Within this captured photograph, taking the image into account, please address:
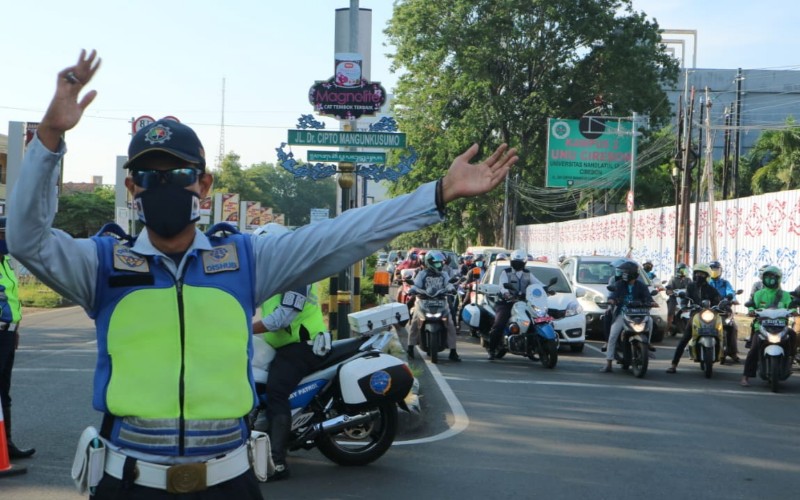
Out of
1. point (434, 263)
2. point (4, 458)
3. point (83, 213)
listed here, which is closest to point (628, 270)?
point (434, 263)

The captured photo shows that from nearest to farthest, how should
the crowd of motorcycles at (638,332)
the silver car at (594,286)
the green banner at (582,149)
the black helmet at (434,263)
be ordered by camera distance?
the crowd of motorcycles at (638,332) < the black helmet at (434,263) < the silver car at (594,286) < the green banner at (582,149)

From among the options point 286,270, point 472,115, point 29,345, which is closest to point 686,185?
point 472,115

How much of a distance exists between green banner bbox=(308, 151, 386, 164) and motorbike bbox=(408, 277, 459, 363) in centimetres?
303

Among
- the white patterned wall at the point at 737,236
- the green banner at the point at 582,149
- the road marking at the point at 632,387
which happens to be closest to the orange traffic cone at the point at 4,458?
the road marking at the point at 632,387

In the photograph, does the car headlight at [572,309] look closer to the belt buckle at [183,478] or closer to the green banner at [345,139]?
the green banner at [345,139]

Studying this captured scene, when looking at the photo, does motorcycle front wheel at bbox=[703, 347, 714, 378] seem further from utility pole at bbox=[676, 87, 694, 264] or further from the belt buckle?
utility pole at bbox=[676, 87, 694, 264]

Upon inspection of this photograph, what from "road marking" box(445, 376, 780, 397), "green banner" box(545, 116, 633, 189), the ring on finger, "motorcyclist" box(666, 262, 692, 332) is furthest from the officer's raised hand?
"green banner" box(545, 116, 633, 189)

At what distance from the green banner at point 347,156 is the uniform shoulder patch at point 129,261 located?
9.87m

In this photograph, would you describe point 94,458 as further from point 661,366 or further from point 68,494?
point 661,366

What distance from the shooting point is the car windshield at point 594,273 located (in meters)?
20.6

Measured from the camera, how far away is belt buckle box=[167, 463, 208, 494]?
284 centimetres

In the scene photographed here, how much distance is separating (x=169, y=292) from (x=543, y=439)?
21.0 ft

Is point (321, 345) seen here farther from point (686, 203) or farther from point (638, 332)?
point (686, 203)

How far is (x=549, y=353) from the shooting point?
14.3 m
